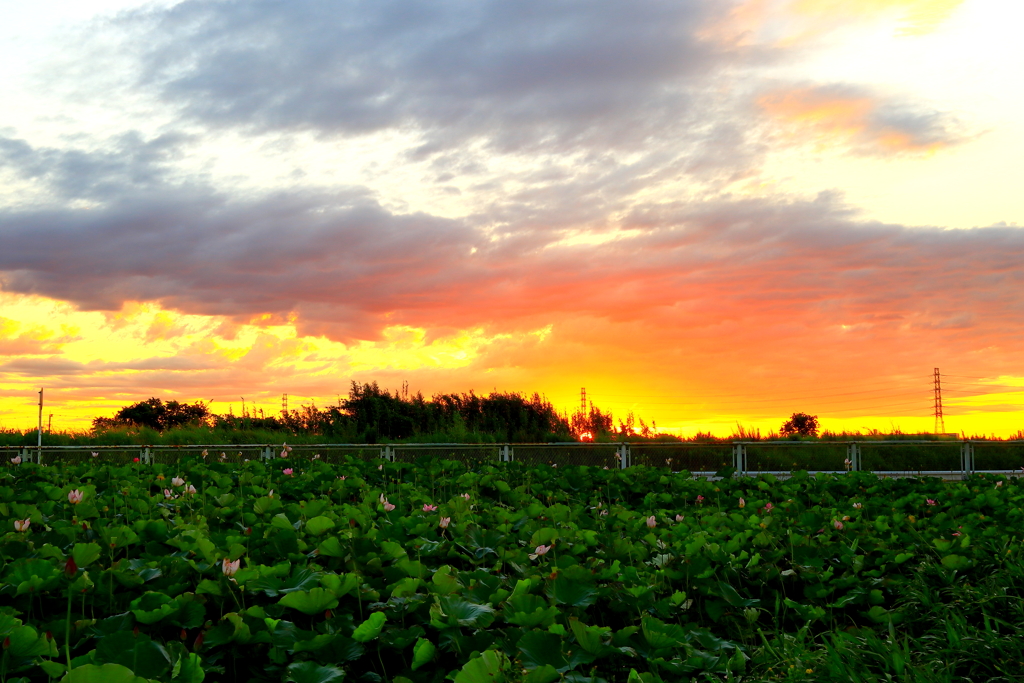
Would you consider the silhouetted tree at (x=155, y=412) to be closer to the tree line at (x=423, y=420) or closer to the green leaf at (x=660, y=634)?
the tree line at (x=423, y=420)

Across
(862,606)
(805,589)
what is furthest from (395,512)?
(862,606)

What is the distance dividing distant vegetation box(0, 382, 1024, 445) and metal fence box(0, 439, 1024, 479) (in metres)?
2.51

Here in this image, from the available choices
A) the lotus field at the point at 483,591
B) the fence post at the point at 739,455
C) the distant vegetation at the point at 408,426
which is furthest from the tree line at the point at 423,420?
the lotus field at the point at 483,591

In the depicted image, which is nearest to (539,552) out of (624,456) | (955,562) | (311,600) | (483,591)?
(483,591)

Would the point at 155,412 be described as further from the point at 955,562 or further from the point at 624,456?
the point at 955,562

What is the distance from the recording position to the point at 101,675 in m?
2.13

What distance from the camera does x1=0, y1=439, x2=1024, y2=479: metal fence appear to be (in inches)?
568

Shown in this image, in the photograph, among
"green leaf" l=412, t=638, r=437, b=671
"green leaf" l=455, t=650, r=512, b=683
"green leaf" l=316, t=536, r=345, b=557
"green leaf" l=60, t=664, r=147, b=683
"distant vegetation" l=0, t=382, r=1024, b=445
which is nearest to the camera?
"green leaf" l=60, t=664, r=147, b=683

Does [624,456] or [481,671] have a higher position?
[624,456]

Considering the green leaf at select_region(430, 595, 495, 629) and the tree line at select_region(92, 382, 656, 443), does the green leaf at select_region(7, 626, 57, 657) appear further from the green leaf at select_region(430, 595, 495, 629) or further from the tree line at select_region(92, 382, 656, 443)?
the tree line at select_region(92, 382, 656, 443)

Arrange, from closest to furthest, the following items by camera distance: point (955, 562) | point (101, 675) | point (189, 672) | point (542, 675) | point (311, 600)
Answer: point (101, 675) → point (189, 672) → point (542, 675) → point (311, 600) → point (955, 562)

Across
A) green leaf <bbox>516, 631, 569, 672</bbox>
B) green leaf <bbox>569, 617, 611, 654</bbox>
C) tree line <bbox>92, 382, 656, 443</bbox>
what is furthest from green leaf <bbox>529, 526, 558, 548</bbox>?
tree line <bbox>92, 382, 656, 443</bbox>

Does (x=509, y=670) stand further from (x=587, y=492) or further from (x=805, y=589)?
(x=587, y=492)

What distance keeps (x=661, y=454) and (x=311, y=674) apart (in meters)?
15.5
